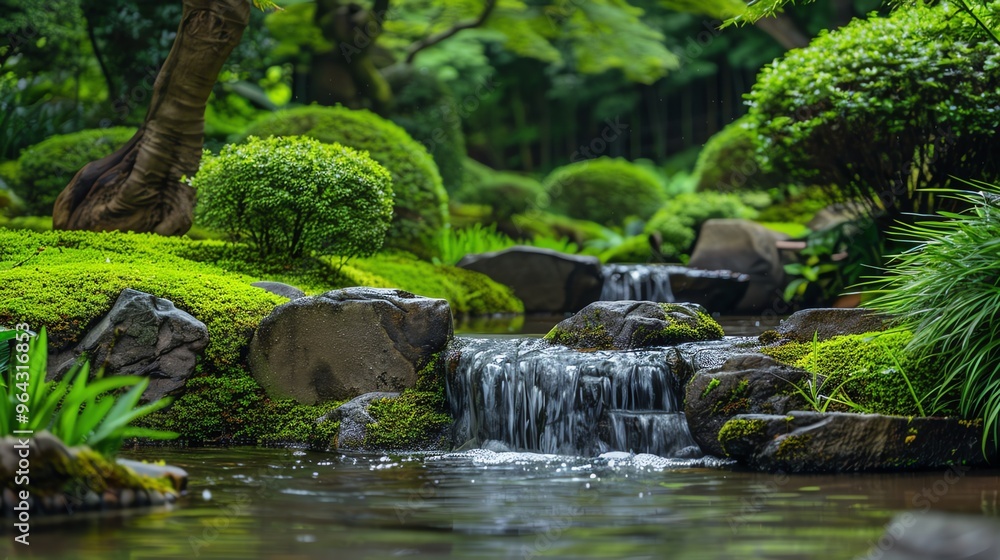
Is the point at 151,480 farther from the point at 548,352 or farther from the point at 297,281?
the point at 297,281

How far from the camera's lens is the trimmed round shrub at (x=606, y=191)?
2592 cm

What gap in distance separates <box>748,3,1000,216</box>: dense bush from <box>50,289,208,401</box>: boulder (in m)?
8.11

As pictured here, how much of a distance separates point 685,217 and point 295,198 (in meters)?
9.93

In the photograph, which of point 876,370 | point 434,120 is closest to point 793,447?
point 876,370

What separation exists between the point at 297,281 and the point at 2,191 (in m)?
7.37

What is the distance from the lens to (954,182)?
1369cm

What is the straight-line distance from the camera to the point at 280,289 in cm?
1057

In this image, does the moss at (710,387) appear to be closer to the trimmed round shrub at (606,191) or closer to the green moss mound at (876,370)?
the green moss mound at (876,370)

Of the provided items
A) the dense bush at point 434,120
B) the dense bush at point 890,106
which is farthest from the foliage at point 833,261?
the dense bush at point 434,120

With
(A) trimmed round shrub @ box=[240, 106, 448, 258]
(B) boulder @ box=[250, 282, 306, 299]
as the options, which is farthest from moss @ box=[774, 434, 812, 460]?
(A) trimmed round shrub @ box=[240, 106, 448, 258]

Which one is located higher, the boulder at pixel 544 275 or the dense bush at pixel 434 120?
the dense bush at pixel 434 120

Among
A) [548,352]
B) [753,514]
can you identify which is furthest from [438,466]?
[753,514]

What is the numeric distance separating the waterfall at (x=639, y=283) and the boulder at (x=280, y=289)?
6.54 m

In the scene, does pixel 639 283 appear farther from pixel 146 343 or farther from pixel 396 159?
pixel 146 343
